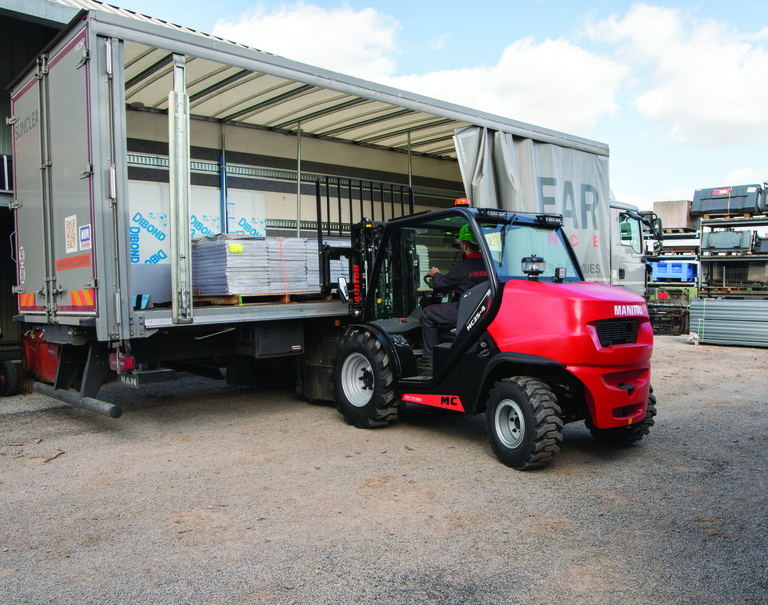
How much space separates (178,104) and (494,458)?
4.03 metres

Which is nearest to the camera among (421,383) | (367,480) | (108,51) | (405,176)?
(367,480)

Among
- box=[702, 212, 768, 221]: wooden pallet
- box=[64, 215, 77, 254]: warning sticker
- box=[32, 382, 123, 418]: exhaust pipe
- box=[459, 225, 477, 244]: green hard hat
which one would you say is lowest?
box=[32, 382, 123, 418]: exhaust pipe

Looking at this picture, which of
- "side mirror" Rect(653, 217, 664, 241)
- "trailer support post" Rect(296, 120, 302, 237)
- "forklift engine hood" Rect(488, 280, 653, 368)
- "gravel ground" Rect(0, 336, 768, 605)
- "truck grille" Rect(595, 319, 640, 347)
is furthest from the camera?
"side mirror" Rect(653, 217, 664, 241)

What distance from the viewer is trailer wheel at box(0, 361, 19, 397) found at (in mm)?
8000

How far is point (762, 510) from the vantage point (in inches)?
158

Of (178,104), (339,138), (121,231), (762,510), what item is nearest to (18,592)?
(121,231)

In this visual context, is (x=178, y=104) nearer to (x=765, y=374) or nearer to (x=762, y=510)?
(x=762, y=510)

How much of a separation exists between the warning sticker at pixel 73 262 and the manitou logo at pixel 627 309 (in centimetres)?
437

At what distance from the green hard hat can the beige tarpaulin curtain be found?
2214mm

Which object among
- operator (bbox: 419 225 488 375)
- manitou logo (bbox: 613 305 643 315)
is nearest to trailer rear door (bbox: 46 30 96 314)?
operator (bbox: 419 225 488 375)

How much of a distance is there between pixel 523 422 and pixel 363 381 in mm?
2082

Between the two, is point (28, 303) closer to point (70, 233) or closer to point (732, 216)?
point (70, 233)

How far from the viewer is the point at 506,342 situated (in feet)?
16.2

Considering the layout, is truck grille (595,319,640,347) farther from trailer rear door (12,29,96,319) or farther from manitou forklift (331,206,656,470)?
trailer rear door (12,29,96,319)
